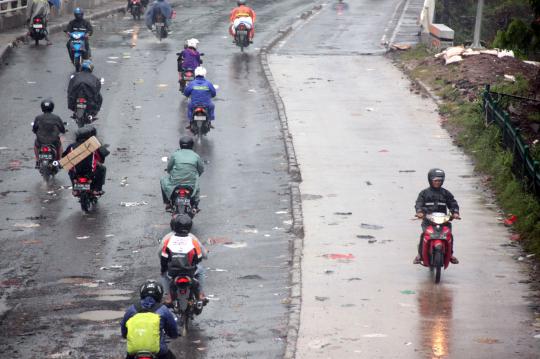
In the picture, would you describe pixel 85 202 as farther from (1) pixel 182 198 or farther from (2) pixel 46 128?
(2) pixel 46 128

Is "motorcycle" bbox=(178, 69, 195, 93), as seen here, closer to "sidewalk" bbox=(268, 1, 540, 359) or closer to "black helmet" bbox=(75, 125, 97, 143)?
"sidewalk" bbox=(268, 1, 540, 359)

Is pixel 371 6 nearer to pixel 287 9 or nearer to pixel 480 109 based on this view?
pixel 287 9

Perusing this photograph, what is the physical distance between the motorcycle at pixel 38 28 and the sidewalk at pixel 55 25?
Answer: 0.59 metres

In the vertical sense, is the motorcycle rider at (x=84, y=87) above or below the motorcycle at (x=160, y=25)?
above

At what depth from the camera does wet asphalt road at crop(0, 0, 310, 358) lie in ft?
43.1

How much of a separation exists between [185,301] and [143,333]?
2.41 m

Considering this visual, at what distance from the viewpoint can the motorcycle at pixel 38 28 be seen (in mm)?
36469

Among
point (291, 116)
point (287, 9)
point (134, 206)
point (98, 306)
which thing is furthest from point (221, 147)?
point (287, 9)

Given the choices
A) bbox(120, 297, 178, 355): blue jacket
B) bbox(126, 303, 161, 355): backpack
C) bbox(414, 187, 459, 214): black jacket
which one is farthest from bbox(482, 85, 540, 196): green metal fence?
bbox(126, 303, 161, 355): backpack

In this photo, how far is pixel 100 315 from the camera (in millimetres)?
13578

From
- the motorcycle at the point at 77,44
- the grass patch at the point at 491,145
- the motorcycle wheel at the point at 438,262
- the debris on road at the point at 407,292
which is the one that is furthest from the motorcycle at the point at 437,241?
the motorcycle at the point at 77,44

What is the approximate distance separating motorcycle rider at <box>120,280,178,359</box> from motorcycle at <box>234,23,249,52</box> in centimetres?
2591

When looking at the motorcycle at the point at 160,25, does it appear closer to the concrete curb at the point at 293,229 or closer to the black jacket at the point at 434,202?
the concrete curb at the point at 293,229

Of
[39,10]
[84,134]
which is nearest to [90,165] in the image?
[84,134]
